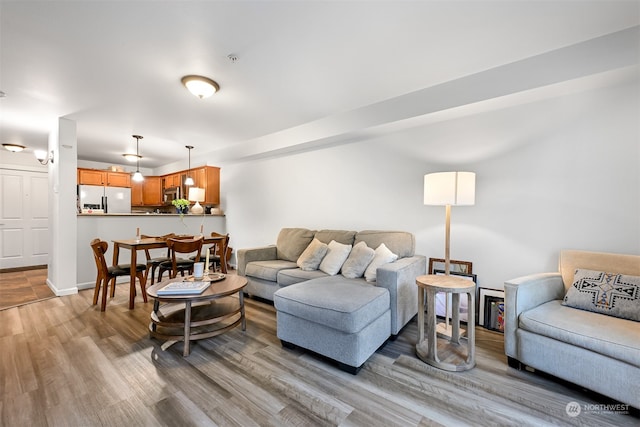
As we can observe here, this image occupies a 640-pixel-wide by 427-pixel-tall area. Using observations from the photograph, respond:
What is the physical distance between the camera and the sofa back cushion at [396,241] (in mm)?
2986

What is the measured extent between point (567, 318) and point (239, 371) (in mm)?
2282

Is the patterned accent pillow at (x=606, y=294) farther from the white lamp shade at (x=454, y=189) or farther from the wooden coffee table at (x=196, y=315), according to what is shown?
the wooden coffee table at (x=196, y=315)

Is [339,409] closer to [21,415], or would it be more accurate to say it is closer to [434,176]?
[21,415]

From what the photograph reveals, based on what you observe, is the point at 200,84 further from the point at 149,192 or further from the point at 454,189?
the point at 149,192

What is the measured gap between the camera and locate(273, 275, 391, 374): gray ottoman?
1.94m

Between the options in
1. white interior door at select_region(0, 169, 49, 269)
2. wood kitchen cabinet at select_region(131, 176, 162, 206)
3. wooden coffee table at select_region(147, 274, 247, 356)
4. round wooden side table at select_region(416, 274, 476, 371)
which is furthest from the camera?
wood kitchen cabinet at select_region(131, 176, 162, 206)

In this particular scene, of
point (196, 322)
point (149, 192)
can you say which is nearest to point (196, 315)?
point (196, 322)

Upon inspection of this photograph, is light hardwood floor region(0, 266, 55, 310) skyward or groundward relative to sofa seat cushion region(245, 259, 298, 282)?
groundward

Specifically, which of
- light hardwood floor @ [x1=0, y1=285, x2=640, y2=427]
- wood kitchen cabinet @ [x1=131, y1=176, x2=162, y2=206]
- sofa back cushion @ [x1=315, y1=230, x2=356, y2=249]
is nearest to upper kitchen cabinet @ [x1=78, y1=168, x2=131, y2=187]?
wood kitchen cabinet @ [x1=131, y1=176, x2=162, y2=206]

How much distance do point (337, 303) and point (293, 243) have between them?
1.92 meters

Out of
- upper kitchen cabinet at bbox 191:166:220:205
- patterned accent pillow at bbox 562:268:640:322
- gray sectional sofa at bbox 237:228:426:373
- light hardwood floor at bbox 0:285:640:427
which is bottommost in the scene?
light hardwood floor at bbox 0:285:640:427

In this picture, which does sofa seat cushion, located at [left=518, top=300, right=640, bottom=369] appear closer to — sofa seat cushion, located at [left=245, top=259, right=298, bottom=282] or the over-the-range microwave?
sofa seat cushion, located at [left=245, top=259, right=298, bottom=282]

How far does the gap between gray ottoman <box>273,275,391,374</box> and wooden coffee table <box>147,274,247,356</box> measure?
1.67 feet

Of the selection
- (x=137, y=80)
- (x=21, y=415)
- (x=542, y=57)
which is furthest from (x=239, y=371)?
(x=542, y=57)
